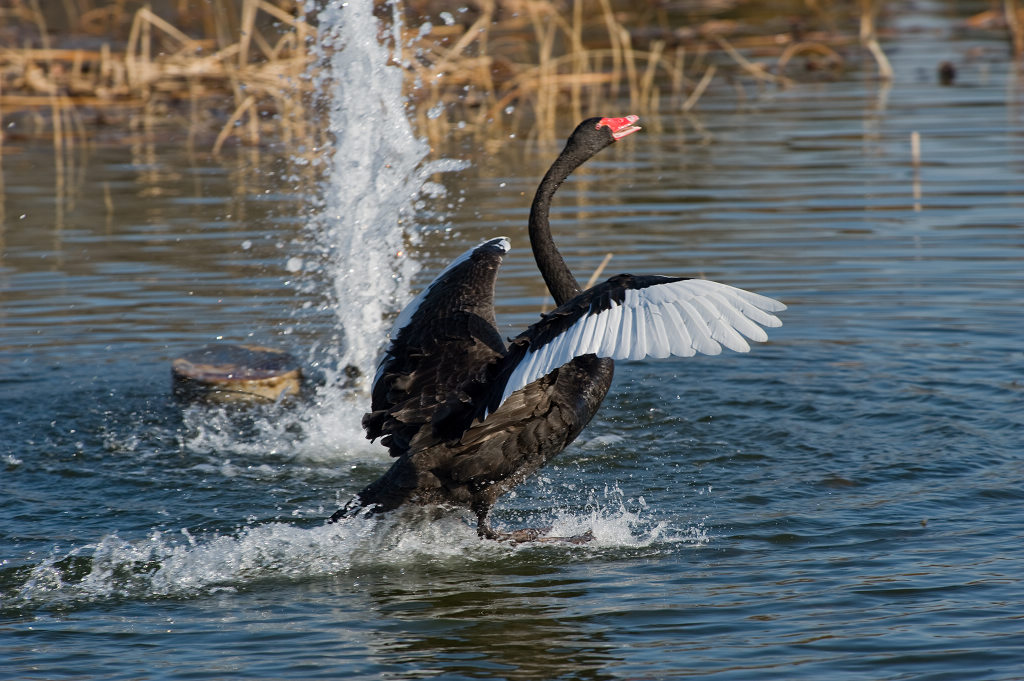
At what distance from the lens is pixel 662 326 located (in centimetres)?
411

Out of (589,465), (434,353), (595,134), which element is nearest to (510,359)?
(434,353)

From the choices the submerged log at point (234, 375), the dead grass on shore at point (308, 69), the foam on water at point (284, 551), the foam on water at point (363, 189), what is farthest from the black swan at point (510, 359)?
the dead grass on shore at point (308, 69)

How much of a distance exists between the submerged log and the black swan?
1.31m

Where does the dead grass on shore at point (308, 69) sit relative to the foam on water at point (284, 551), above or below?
above

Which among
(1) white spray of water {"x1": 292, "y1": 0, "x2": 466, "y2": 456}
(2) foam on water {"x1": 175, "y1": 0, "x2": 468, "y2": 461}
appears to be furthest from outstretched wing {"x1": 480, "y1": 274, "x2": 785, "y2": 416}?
(1) white spray of water {"x1": 292, "y1": 0, "x2": 466, "y2": 456}

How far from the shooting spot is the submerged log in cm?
657

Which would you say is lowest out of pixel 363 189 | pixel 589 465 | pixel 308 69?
pixel 589 465

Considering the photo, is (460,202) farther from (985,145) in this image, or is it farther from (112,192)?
(985,145)

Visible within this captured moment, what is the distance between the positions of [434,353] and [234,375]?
1.80 m

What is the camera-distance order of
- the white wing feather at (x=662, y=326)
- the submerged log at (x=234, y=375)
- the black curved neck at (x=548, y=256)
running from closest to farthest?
the white wing feather at (x=662, y=326)
the black curved neck at (x=548, y=256)
the submerged log at (x=234, y=375)

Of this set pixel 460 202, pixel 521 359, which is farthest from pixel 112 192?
pixel 521 359

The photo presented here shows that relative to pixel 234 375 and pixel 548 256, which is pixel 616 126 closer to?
pixel 548 256

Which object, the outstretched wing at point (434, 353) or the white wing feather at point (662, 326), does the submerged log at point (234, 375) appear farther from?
the white wing feather at point (662, 326)

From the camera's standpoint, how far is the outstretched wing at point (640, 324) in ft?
13.2
